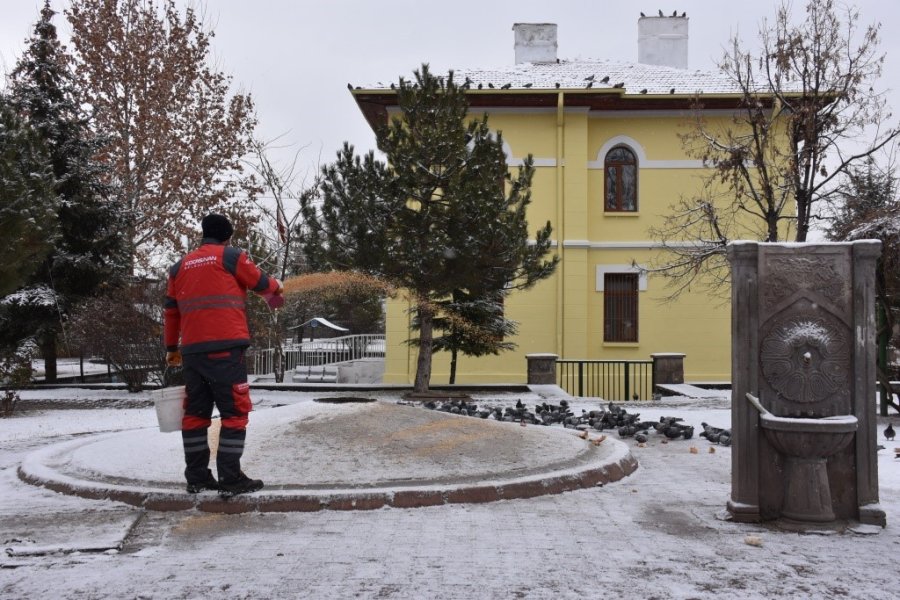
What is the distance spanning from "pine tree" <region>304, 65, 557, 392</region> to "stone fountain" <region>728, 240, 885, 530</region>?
987 cm

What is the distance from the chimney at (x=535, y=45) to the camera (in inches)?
1037

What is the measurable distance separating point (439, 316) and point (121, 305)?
5964 millimetres

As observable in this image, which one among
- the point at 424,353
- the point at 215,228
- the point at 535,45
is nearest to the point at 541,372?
the point at 424,353

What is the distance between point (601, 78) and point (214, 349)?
20.3 m

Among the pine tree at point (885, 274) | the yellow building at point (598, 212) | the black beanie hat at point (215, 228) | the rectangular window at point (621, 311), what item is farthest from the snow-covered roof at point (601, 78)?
the black beanie hat at point (215, 228)

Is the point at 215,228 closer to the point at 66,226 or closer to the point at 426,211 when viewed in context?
the point at 426,211

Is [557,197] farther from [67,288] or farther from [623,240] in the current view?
[67,288]

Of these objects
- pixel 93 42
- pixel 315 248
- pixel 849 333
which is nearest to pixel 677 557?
pixel 849 333

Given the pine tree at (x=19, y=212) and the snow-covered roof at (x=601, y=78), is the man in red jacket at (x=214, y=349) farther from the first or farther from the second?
the snow-covered roof at (x=601, y=78)

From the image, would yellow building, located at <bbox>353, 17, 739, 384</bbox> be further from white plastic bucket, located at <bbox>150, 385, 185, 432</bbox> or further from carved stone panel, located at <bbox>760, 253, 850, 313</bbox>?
carved stone panel, located at <bbox>760, 253, 850, 313</bbox>

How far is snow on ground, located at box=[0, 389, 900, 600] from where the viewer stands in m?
4.18

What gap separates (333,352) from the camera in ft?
85.5

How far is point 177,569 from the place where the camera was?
4.45 metres

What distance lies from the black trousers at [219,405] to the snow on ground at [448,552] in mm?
406
